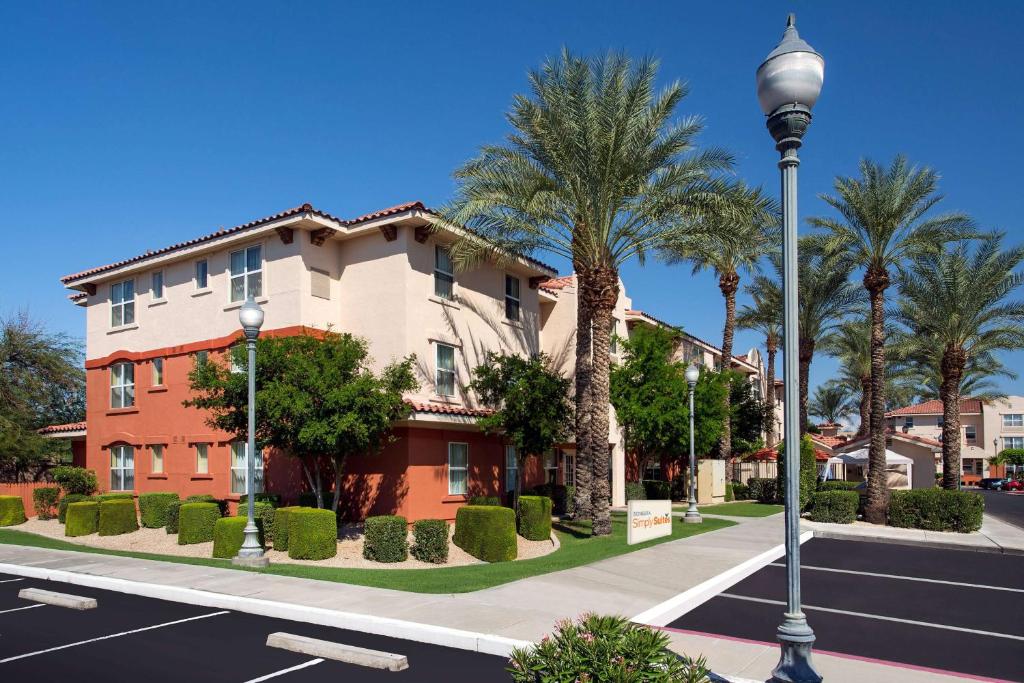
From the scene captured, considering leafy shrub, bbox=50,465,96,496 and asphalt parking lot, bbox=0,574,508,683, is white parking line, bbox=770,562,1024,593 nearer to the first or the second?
asphalt parking lot, bbox=0,574,508,683

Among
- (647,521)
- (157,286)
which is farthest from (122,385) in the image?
(647,521)

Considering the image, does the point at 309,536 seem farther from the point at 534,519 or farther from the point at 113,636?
the point at 113,636

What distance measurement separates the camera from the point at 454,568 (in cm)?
1537

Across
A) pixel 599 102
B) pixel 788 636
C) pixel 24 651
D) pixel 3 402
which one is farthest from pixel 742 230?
pixel 3 402

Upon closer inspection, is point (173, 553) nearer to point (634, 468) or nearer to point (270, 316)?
point (270, 316)

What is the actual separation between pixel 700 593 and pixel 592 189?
33.6ft

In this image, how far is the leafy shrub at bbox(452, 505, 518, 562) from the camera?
16.7m

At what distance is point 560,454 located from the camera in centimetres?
3119

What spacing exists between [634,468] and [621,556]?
19864mm

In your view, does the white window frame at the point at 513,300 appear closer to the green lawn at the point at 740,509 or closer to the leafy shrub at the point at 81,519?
the green lawn at the point at 740,509

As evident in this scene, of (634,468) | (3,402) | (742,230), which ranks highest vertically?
(742,230)

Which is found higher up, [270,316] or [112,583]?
[270,316]

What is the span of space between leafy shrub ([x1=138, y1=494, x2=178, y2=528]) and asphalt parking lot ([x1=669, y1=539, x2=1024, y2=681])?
51.3 ft

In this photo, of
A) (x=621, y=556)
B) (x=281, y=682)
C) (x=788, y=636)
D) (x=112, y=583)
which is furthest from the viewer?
(x=621, y=556)
